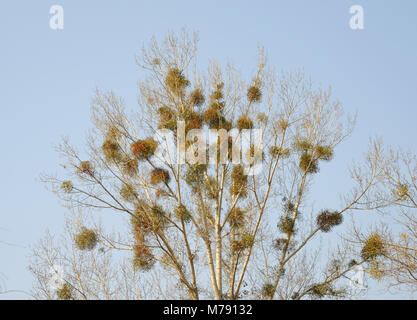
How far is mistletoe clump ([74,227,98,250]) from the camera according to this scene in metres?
11.8

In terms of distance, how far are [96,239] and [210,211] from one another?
2.50m

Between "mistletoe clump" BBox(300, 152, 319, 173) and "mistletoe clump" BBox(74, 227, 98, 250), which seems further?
"mistletoe clump" BBox(300, 152, 319, 173)

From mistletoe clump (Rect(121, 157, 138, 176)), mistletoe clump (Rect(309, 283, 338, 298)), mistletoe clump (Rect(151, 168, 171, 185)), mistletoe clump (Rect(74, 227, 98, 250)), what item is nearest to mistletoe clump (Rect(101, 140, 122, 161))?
mistletoe clump (Rect(121, 157, 138, 176))

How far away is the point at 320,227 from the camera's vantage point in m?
12.0

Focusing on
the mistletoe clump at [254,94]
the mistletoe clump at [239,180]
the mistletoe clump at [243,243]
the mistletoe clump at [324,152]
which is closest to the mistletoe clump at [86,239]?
the mistletoe clump at [243,243]

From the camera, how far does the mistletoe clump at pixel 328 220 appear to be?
39.5 ft

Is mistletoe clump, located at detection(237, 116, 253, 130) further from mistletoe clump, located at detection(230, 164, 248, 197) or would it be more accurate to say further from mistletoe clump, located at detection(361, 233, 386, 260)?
mistletoe clump, located at detection(361, 233, 386, 260)

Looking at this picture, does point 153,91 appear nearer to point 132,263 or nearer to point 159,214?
point 159,214

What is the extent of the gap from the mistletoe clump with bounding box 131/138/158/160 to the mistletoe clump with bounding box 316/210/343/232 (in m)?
3.81

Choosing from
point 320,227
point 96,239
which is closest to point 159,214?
point 96,239

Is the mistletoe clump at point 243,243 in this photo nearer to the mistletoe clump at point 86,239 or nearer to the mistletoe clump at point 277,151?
the mistletoe clump at point 277,151

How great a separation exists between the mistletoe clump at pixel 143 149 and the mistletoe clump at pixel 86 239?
184cm
